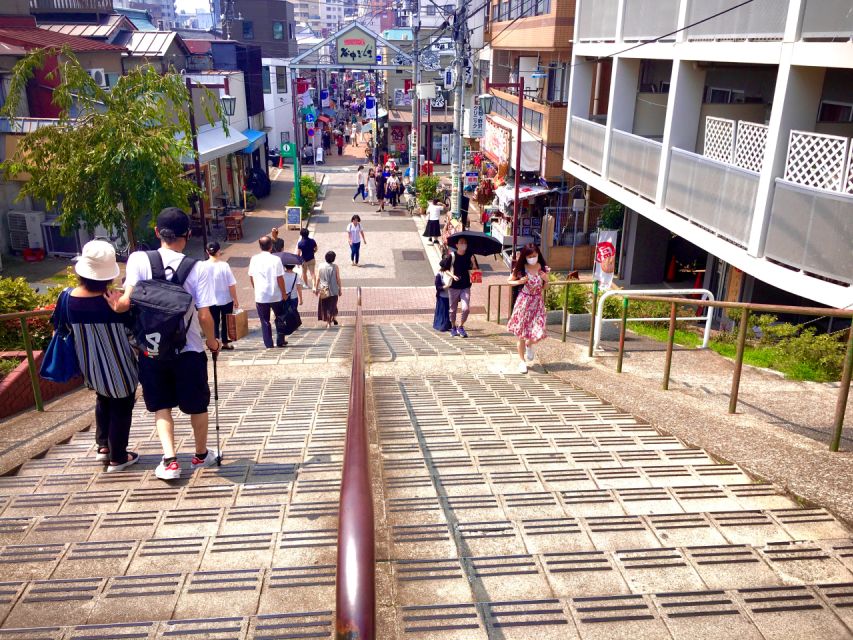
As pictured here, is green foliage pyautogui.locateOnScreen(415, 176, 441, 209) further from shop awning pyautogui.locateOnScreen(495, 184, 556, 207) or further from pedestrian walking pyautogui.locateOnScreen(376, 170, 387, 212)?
shop awning pyautogui.locateOnScreen(495, 184, 556, 207)

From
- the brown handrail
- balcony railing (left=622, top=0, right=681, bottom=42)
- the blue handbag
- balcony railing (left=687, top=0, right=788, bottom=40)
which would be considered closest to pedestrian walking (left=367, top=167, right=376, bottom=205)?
balcony railing (left=622, top=0, right=681, bottom=42)

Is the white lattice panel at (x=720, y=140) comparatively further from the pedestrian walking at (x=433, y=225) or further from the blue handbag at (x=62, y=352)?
the pedestrian walking at (x=433, y=225)

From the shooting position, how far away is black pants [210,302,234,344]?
8938 millimetres

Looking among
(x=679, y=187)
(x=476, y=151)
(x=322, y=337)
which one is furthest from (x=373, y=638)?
(x=476, y=151)

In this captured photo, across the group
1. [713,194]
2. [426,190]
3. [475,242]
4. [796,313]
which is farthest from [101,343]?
[426,190]

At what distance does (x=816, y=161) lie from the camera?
934 centimetres

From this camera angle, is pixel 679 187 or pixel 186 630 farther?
pixel 679 187

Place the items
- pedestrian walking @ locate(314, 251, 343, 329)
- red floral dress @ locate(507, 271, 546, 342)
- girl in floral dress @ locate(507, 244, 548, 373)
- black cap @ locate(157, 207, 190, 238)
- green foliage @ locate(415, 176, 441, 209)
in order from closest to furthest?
black cap @ locate(157, 207, 190, 238), girl in floral dress @ locate(507, 244, 548, 373), red floral dress @ locate(507, 271, 546, 342), pedestrian walking @ locate(314, 251, 343, 329), green foliage @ locate(415, 176, 441, 209)

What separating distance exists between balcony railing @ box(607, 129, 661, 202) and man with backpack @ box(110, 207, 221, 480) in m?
11.5

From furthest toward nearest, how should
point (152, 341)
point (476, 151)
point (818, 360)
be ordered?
point (476, 151)
point (818, 360)
point (152, 341)

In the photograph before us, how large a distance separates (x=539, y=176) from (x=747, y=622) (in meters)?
20.8

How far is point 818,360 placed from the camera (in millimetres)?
8992

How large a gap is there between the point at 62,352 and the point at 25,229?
17892 millimetres

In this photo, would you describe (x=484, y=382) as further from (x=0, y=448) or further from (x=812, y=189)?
(x=812, y=189)
